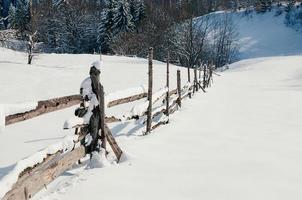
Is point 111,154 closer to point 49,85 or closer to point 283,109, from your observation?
point 283,109

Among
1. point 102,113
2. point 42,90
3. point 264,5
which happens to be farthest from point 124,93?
point 264,5

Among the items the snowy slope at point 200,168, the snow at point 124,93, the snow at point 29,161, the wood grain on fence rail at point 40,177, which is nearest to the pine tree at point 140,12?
the snowy slope at point 200,168

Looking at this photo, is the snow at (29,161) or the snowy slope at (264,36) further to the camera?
the snowy slope at (264,36)

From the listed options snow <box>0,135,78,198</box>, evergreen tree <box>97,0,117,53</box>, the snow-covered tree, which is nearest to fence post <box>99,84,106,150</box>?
snow <box>0,135,78,198</box>

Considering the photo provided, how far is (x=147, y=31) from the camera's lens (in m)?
63.9

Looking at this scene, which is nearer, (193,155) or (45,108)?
(45,108)

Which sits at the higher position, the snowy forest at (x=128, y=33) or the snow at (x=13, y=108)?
the snowy forest at (x=128, y=33)

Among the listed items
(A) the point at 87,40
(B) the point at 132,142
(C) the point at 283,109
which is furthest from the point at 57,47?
(B) the point at 132,142

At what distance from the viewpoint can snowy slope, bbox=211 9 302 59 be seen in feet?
235

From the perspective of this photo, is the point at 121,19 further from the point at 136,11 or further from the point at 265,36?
the point at 265,36

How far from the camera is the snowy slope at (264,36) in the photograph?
7162cm

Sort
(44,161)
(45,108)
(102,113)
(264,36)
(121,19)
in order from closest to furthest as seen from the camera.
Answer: (44,161)
(45,108)
(102,113)
(121,19)
(264,36)

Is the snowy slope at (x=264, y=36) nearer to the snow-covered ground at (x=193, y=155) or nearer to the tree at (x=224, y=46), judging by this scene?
the tree at (x=224, y=46)

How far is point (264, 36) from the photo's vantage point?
253ft
